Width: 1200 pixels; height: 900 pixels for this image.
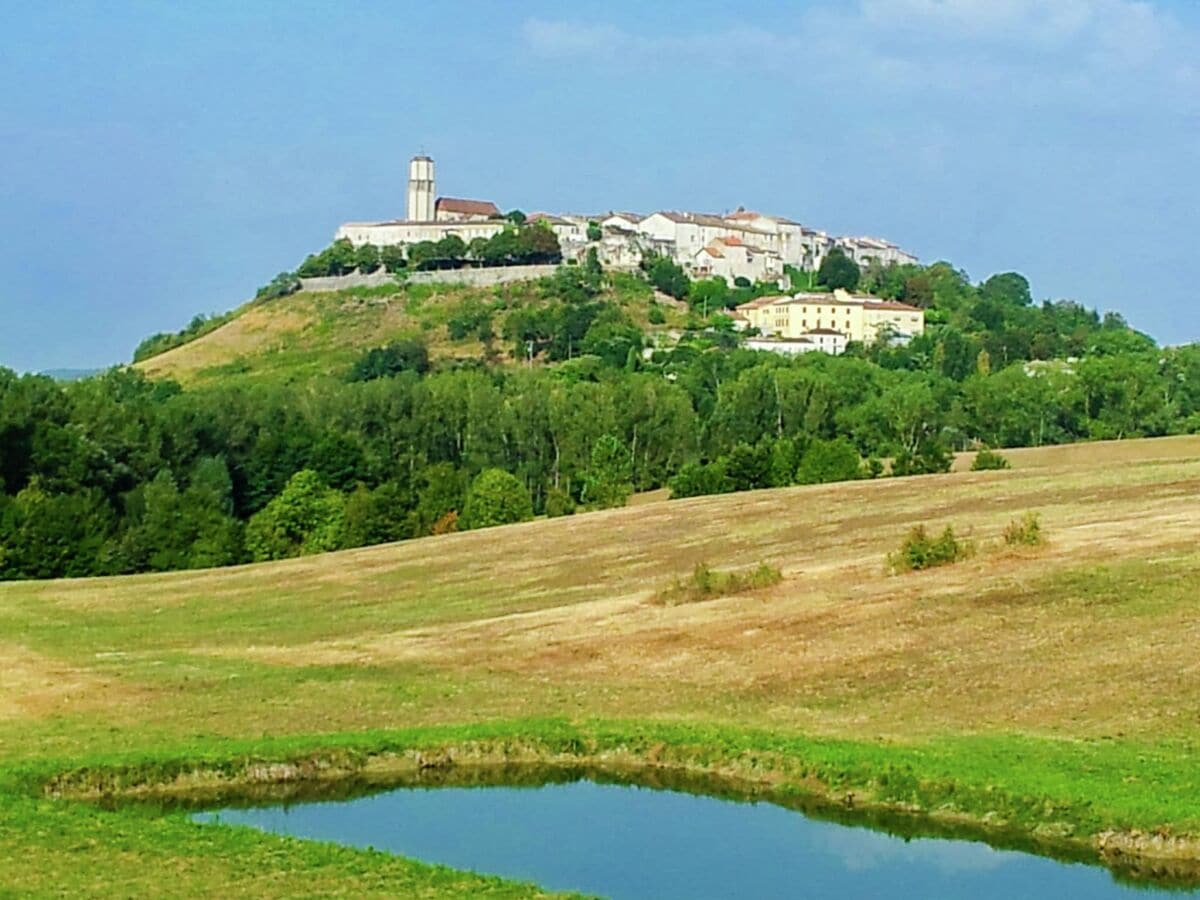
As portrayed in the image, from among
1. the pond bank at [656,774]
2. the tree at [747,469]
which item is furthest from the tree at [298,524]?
the pond bank at [656,774]

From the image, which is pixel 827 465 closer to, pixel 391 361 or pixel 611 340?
pixel 391 361

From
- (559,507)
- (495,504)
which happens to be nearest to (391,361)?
(559,507)

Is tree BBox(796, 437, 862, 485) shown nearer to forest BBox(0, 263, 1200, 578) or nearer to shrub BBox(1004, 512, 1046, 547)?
forest BBox(0, 263, 1200, 578)

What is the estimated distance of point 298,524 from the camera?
91.3m

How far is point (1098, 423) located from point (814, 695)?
9864cm

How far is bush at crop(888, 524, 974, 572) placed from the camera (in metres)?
46.3

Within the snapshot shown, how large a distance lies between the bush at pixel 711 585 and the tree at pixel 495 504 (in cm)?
4500

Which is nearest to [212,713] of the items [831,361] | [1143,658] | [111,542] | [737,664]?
[737,664]

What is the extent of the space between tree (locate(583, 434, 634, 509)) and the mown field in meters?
39.8

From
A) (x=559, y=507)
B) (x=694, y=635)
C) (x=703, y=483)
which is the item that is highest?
(x=703, y=483)

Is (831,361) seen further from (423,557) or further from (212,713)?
(212,713)

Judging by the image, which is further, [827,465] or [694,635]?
[827,465]

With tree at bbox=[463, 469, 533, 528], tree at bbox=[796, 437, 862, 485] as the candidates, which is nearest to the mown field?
tree at bbox=[463, 469, 533, 528]

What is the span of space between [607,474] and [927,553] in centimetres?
6221
